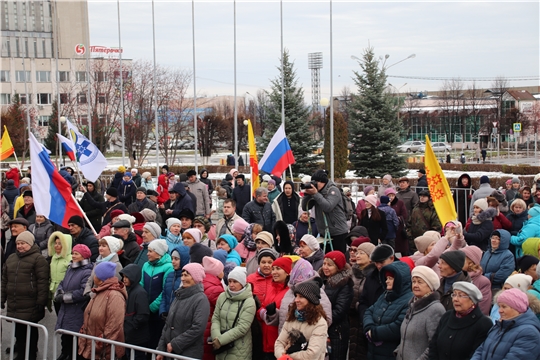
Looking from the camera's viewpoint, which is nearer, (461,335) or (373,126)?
(461,335)

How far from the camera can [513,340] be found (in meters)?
5.18

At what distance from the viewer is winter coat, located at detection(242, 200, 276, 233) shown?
11.7m

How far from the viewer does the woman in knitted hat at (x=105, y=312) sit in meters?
6.92

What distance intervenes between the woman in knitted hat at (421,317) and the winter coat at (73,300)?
362 centimetres

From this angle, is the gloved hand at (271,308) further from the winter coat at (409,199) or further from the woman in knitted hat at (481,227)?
the winter coat at (409,199)

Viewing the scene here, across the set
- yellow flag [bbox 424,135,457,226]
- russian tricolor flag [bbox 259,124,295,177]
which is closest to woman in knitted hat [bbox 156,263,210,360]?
yellow flag [bbox 424,135,457,226]

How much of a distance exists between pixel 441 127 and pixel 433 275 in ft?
269

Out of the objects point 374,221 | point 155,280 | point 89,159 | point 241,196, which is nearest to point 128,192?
point 89,159

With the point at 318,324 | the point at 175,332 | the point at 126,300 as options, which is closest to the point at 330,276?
the point at 318,324

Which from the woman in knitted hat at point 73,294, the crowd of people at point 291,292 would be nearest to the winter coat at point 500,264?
the crowd of people at point 291,292

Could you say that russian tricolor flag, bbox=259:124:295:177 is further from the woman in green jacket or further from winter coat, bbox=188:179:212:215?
the woman in green jacket

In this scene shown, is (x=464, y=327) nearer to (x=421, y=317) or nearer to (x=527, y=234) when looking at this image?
(x=421, y=317)

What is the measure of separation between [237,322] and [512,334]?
8.15ft

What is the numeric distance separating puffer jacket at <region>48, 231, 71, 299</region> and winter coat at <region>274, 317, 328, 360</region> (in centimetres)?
359
